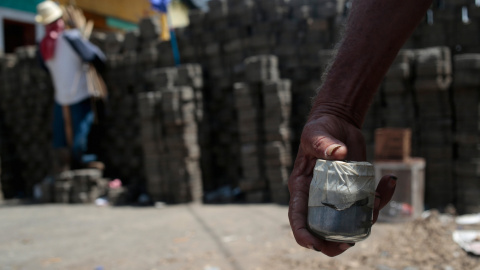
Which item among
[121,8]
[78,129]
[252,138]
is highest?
[121,8]

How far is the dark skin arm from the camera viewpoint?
53.3 inches

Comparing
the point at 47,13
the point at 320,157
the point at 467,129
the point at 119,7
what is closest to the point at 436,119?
the point at 467,129

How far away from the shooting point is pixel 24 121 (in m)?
9.23

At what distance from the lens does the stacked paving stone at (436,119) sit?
17.4 feet

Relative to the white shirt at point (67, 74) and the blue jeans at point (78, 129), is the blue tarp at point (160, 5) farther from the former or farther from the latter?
the blue jeans at point (78, 129)

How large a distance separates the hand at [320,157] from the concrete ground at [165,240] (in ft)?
7.61

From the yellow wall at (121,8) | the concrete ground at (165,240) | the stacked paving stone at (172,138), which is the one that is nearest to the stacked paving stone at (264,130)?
the concrete ground at (165,240)

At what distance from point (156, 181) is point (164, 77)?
174 centimetres

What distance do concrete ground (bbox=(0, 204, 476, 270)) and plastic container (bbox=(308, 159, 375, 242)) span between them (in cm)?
239

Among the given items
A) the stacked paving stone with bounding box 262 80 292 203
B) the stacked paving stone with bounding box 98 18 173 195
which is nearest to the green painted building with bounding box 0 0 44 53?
the stacked paving stone with bounding box 98 18 173 195

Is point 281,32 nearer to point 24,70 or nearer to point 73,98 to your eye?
point 73,98

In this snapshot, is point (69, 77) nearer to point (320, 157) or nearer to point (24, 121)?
point (24, 121)

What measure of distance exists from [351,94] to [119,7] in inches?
636

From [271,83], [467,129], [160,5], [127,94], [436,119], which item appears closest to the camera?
[467,129]
